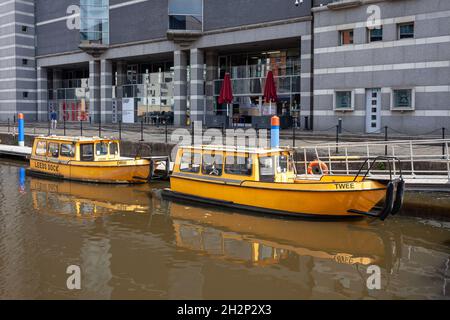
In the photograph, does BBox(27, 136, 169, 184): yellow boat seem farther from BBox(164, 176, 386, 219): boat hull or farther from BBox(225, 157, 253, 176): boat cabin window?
BBox(225, 157, 253, 176): boat cabin window

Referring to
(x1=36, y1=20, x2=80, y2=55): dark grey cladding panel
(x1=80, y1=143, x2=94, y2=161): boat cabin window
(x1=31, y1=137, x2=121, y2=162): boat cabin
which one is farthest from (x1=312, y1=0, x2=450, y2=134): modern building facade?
(x1=36, y1=20, x2=80, y2=55): dark grey cladding panel

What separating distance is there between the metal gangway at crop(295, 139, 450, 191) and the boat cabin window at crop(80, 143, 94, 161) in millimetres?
8994

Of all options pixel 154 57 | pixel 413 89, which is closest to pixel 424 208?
pixel 413 89

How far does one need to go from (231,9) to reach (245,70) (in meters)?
5.01

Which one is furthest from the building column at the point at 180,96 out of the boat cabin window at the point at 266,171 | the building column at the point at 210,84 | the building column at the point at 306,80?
the boat cabin window at the point at 266,171

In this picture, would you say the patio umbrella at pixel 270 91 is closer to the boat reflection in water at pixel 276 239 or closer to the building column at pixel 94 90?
the boat reflection in water at pixel 276 239

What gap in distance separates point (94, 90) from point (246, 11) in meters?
20.1

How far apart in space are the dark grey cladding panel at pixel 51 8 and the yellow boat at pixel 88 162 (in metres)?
30.3

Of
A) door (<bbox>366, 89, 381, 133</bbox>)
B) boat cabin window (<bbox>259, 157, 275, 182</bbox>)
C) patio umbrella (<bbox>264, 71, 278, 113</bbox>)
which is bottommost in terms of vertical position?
boat cabin window (<bbox>259, 157, 275, 182</bbox>)

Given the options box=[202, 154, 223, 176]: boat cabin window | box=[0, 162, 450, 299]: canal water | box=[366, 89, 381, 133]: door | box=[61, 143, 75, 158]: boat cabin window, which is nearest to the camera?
box=[0, 162, 450, 299]: canal water

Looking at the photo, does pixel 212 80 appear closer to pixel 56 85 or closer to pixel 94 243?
pixel 56 85

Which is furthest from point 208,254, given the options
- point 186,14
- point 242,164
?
point 186,14

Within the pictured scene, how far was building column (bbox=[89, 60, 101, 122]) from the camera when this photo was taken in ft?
166

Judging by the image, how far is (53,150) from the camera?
952 inches
